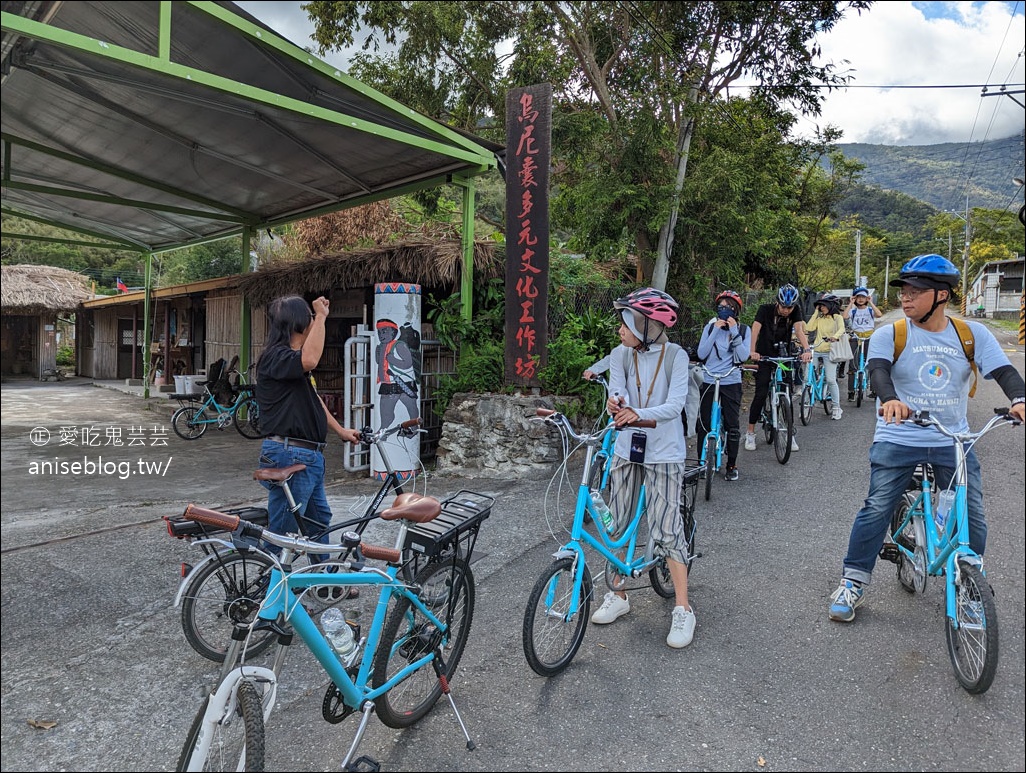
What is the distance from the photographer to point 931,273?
3.11 meters

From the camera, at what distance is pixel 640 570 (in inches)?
135

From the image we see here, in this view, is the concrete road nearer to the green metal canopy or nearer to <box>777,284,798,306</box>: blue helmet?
the green metal canopy

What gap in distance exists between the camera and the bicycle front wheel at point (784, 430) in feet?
23.5

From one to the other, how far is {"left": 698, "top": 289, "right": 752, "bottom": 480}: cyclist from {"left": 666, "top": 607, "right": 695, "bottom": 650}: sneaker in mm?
3113

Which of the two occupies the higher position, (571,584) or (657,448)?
(657,448)

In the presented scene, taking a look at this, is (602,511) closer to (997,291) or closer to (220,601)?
(220,601)

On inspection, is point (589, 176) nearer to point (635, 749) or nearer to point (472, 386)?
point (472, 386)

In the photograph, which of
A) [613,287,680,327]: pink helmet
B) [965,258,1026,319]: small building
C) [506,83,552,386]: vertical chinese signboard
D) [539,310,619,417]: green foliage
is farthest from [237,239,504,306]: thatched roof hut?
[965,258,1026,319]: small building

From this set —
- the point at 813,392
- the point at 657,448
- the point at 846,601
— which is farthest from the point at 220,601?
the point at 813,392

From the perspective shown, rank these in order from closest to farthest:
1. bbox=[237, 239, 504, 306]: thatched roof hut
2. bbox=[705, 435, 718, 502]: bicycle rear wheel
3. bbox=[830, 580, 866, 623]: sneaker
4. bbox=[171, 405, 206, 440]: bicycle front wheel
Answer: bbox=[830, 580, 866, 623]: sneaker < bbox=[705, 435, 718, 502]: bicycle rear wheel < bbox=[237, 239, 504, 306]: thatched roof hut < bbox=[171, 405, 206, 440]: bicycle front wheel

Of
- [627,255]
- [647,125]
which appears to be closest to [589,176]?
[647,125]

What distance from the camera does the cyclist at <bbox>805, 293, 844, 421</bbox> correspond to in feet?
30.5

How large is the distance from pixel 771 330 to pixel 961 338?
4.17m

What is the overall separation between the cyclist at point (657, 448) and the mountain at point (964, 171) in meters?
1.39
